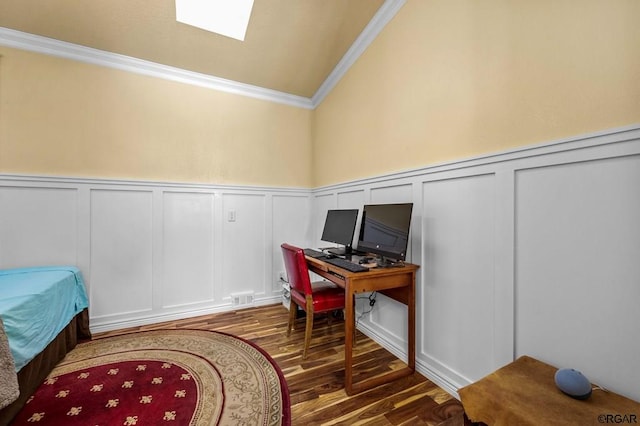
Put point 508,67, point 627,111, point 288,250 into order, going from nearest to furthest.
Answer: point 627,111 < point 508,67 < point 288,250

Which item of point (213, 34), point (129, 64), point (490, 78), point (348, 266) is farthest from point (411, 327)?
point (129, 64)

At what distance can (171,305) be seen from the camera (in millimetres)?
2816

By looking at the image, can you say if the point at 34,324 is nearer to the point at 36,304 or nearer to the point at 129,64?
the point at 36,304

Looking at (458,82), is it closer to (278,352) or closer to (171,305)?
(278,352)

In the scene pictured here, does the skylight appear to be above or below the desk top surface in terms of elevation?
above

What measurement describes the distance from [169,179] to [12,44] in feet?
5.61

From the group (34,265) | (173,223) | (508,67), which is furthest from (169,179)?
(508,67)

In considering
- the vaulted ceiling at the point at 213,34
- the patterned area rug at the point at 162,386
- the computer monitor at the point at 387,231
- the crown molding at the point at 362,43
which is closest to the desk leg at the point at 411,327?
the computer monitor at the point at 387,231

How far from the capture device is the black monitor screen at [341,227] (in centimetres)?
235

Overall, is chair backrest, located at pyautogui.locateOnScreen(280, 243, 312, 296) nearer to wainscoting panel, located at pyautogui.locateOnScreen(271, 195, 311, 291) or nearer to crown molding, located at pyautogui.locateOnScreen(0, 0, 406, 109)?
wainscoting panel, located at pyautogui.locateOnScreen(271, 195, 311, 291)

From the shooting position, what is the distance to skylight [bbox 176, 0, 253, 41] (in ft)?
7.63

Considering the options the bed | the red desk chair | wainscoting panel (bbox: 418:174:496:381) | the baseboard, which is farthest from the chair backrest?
the bed

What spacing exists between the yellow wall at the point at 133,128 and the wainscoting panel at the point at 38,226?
222 mm

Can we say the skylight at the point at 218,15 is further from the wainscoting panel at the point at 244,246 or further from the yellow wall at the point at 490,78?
the wainscoting panel at the point at 244,246
